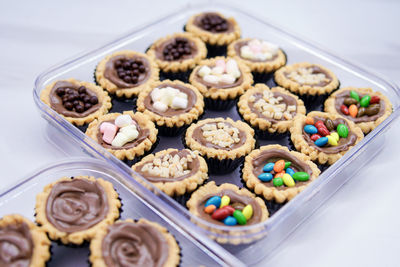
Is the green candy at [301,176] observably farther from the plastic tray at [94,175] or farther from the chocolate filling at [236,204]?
the plastic tray at [94,175]

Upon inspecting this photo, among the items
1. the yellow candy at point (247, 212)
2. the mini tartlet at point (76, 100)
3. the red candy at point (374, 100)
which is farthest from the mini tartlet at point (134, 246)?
the red candy at point (374, 100)

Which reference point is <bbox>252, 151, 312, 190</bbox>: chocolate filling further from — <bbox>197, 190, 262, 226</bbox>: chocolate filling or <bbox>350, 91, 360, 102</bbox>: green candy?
<bbox>350, 91, 360, 102</bbox>: green candy

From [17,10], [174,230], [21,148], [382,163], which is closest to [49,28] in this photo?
[17,10]

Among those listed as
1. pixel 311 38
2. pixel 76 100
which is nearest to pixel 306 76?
pixel 311 38

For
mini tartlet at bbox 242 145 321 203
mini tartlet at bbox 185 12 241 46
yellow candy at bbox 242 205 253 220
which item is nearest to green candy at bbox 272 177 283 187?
mini tartlet at bbox 242 145 321 203

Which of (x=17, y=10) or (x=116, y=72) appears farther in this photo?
(x=17, y=10)

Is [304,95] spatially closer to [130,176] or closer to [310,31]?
[310,31]

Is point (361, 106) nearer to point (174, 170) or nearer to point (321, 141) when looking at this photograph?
point (321, 141)
